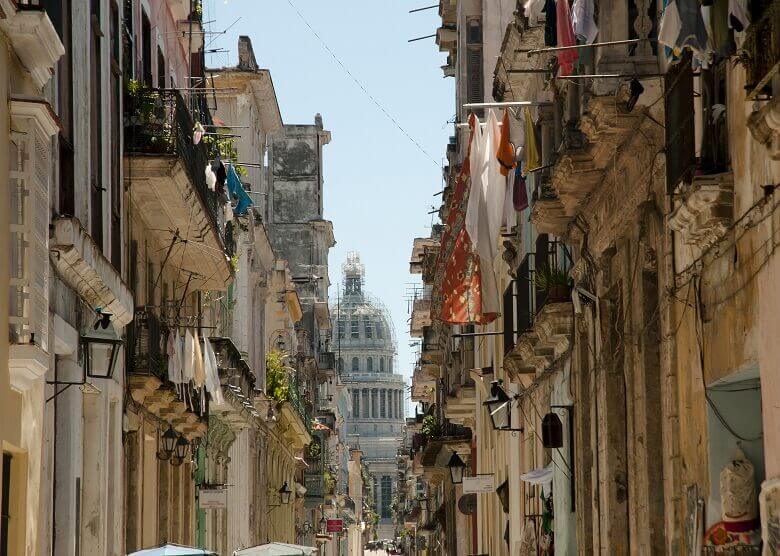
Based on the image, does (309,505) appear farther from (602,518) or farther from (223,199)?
(602,518)

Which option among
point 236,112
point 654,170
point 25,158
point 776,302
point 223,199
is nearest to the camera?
point 776,302

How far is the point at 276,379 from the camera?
49.0m

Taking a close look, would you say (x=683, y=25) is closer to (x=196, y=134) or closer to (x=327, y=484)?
(x=196, y=134)

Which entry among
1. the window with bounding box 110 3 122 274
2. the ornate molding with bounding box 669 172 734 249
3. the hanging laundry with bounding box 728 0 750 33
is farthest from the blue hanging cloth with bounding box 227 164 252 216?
the hanging laundry with bounding box 728 0 750 33

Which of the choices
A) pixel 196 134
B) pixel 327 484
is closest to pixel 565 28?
pixel 196 134

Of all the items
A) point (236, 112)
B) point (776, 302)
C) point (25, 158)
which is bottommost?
point (776, 302)

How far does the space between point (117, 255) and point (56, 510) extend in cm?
503

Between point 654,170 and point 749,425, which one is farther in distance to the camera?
point 654,170

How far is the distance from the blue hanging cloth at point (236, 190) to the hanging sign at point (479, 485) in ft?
21.2

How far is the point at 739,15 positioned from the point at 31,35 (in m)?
5.72

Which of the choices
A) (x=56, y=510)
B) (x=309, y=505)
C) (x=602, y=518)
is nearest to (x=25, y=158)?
(x=56, y=510)

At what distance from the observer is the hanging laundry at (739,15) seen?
10445 millimetres

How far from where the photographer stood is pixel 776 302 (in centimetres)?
1074

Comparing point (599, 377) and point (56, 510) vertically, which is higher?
point (599, 377)
